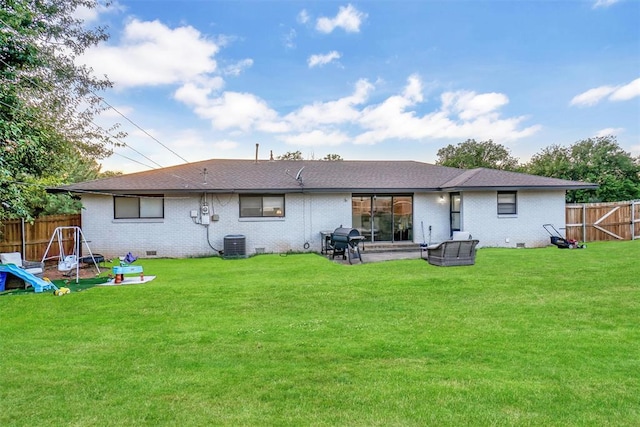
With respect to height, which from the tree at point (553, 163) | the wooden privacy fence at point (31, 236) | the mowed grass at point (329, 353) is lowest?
the mowed grass at point (329, 353)

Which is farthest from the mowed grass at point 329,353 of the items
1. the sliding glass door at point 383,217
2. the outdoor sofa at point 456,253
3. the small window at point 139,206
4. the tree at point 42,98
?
the sliding glass door at point 383,217

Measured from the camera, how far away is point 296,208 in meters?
14.5

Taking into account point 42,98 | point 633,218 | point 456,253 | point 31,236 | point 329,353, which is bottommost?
point 329,353

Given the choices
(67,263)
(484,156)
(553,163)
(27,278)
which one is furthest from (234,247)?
(484,156)

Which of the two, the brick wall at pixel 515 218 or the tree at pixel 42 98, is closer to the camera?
the tree at pixel 42 98

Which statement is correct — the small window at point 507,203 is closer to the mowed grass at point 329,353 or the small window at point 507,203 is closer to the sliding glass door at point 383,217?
the sliding glass door at point 383,217

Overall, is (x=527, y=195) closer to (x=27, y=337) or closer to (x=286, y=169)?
(x=286, y=169)

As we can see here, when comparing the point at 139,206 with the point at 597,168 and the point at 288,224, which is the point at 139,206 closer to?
the point at 288,224

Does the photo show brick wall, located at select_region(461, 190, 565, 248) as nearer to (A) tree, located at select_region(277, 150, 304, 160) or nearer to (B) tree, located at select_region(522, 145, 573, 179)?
(B) tree, located at select_region(522, 145, 573, 179)

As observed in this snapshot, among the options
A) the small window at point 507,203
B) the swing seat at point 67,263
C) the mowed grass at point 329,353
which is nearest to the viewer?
the mowed grass at point 329,353

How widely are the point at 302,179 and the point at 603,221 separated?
46.9ft

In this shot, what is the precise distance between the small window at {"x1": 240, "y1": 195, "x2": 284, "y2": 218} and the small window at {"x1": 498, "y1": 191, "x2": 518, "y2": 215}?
30.3ft

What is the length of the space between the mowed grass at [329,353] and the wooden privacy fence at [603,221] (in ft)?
31.9

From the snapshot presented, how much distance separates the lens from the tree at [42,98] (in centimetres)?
796
